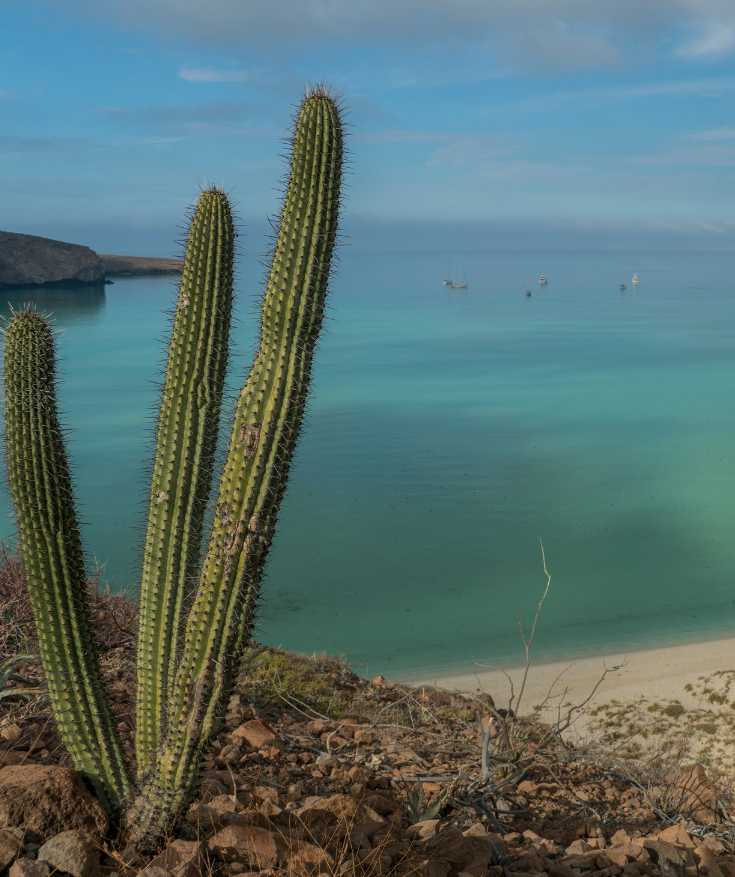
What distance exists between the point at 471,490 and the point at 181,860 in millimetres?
21731

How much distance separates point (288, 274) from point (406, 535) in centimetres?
1758

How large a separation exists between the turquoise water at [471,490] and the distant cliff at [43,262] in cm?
1785

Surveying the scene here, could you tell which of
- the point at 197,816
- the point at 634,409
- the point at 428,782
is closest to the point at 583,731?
the point at 428,782

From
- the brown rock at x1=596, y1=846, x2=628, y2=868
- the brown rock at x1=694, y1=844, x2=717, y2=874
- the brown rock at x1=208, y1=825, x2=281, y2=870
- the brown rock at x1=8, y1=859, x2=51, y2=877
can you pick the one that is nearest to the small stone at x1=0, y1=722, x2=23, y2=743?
the brown rock at x1=8, y1=859, x2=51, y2=877

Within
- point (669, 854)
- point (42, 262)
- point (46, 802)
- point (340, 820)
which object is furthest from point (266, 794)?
point (42, 262)

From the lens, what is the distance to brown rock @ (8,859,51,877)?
3.58 m

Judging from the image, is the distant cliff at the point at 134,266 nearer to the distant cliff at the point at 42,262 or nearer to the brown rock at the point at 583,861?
the distant cliff at the point at 42,262

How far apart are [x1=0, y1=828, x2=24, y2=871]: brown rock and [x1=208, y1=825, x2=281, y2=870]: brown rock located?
71 cm

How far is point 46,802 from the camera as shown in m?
3.94

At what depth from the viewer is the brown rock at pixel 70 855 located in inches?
144

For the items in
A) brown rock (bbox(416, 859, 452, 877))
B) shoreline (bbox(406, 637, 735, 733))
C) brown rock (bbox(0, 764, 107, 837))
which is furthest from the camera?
shoreline (bbox(406, 637, 735, 733))

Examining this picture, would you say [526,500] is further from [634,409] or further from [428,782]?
[428,782]

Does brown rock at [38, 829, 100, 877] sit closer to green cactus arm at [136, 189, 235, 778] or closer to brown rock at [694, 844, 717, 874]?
green cactus arm at [136, 189, 235, 778]

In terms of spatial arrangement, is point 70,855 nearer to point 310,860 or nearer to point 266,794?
point 310,860
